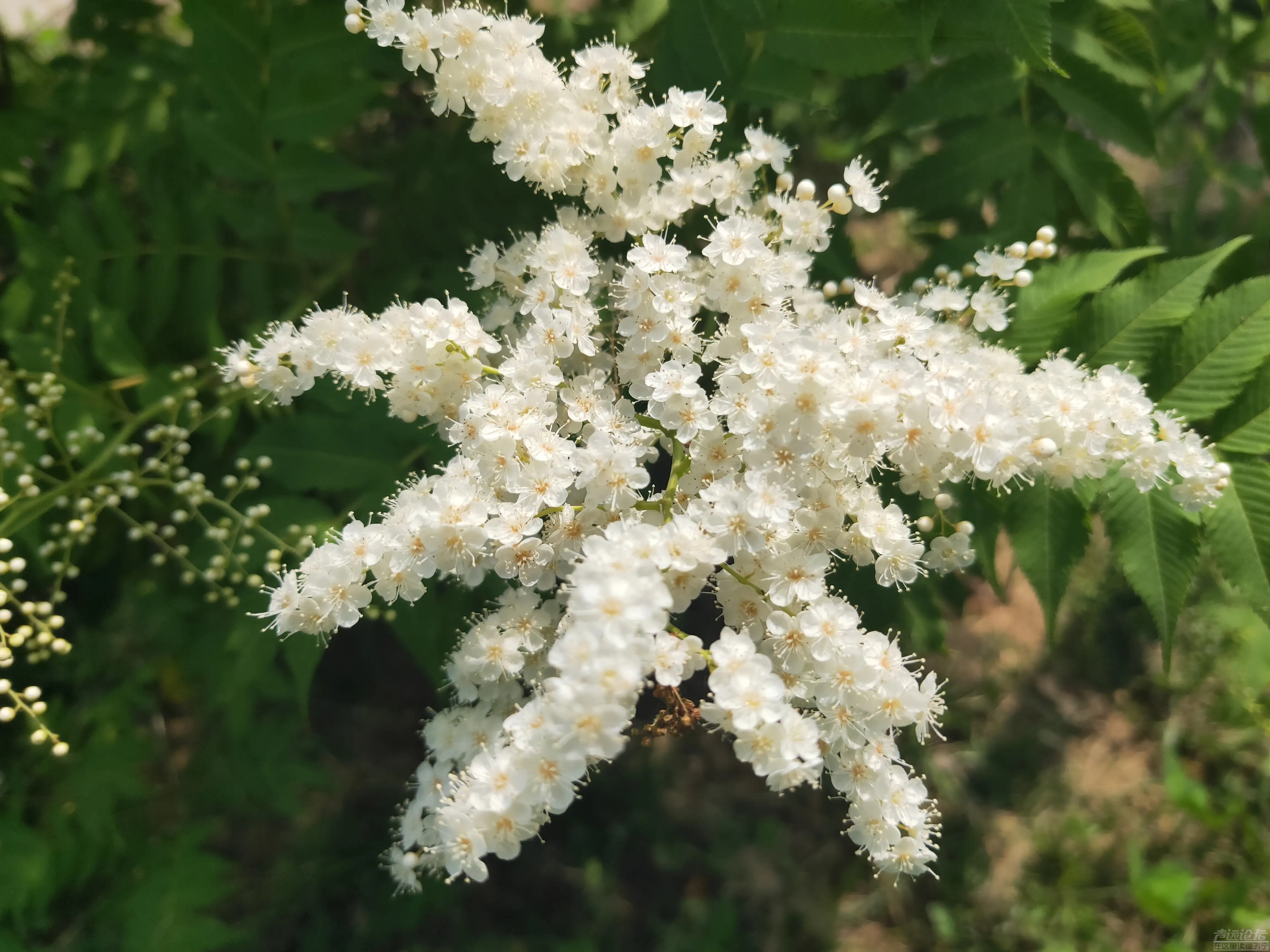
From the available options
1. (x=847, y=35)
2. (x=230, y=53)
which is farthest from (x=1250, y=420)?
(x=230, y=53)

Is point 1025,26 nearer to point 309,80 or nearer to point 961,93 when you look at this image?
point 961,93

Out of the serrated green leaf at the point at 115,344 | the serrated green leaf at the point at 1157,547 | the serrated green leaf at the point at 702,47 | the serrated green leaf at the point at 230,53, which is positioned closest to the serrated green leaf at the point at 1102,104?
the serrated green leaf at the point at 702,47

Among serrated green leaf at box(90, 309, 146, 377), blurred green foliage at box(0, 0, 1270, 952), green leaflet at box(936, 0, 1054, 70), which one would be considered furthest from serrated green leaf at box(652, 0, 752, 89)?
serrated green leaf at box(90, 309, 146, 377)

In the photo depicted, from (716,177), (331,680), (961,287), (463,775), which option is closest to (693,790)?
(331,680)

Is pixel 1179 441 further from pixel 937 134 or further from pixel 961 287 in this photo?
pixel 937 134

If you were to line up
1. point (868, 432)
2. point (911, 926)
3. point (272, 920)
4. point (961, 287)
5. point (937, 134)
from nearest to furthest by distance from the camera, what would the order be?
point (868, 432) < point (961, 287) < point (937, 134) < point (272, 920) < point (911, 926)

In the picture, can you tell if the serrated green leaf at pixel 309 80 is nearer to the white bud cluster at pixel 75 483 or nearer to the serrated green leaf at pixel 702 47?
the white bud cluster at pixel 75 483
